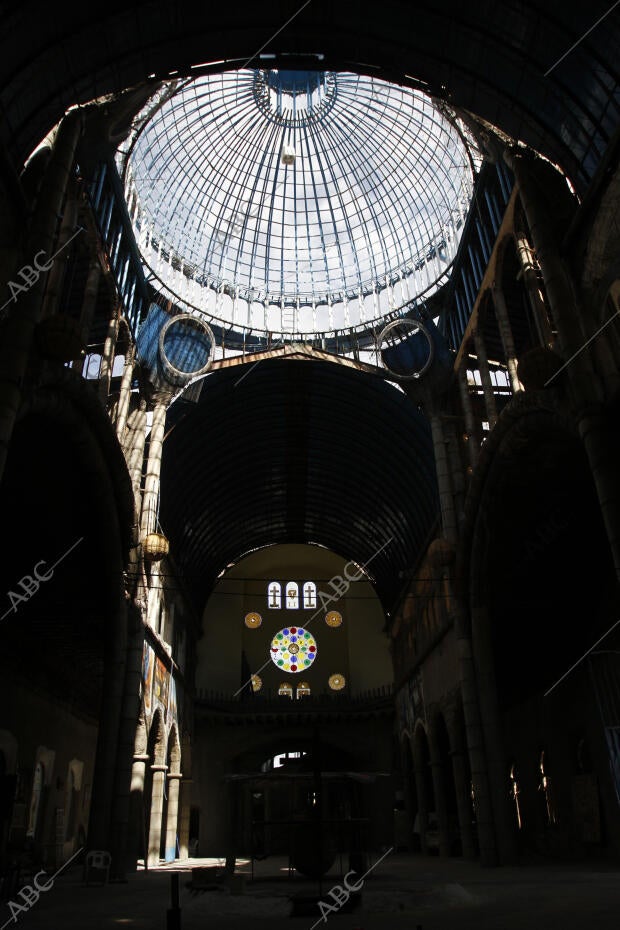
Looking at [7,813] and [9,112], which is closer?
[7,813]

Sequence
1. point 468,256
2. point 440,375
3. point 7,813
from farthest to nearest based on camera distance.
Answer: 1. point 440,375
2. point 468,256
3. point 7,813

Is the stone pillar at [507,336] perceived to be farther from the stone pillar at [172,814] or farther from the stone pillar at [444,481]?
the stone pillar at [172,814]

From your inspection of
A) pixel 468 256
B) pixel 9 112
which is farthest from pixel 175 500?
pixel 9 112

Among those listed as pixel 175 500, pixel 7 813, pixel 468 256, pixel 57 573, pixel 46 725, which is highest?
pixel 468 256

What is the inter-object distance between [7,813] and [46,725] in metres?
17.4

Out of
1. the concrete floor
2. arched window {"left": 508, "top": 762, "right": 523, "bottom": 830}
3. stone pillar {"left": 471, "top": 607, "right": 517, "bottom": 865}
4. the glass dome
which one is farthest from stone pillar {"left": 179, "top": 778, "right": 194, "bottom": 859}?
Answer: the glass dome

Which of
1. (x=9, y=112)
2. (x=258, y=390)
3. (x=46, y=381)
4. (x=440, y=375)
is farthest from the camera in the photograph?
(x=258, y=390)

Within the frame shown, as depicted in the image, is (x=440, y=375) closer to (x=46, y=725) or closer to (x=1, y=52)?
(x=1, y=52)

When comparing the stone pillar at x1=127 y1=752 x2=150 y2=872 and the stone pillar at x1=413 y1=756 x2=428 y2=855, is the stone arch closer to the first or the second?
the stone pillar at x1=127 y1=752 x2=150 y2=872

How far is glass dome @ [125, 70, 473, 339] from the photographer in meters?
29.3

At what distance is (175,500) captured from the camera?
35.2m

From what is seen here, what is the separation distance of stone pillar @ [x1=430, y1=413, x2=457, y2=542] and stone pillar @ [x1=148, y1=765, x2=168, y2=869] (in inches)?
649

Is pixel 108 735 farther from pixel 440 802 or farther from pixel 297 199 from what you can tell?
pixel 297 199

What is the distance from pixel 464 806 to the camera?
2397 cm
